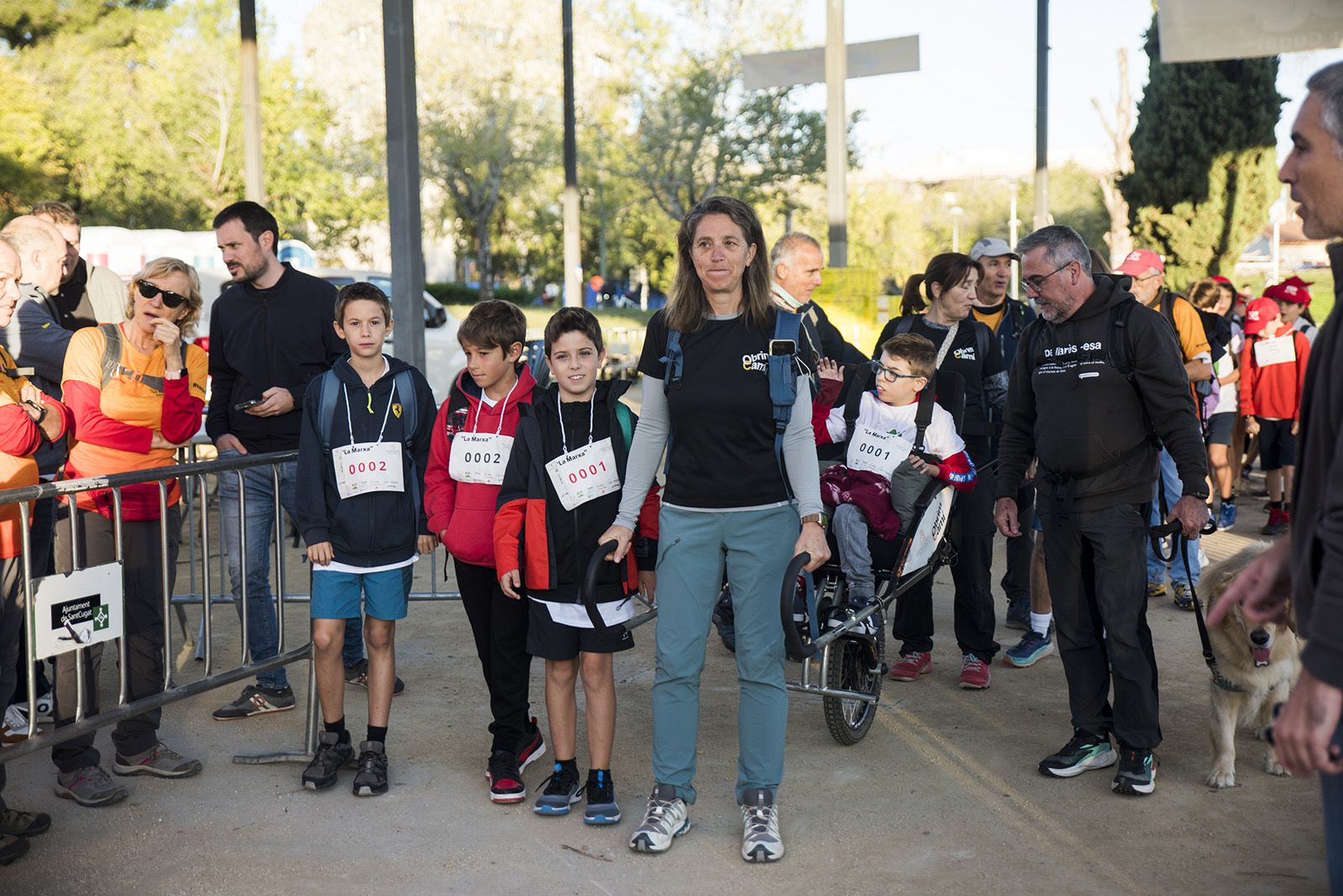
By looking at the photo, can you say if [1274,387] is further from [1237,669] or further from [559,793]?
[559,793]

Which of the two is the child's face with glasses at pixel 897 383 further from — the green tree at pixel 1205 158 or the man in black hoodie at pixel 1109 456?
the green tree at pixel 1205 158

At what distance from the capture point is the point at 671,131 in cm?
4194

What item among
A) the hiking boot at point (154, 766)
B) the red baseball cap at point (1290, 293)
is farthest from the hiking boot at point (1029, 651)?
the red baseball cap at point (1290, 293)

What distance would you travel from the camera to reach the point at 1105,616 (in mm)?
4832

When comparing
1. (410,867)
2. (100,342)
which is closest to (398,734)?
(410,867)

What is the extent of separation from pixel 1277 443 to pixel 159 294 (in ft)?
29.2

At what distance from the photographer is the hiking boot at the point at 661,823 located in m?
4.28

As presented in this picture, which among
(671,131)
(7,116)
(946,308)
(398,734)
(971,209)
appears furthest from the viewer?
(971,209)

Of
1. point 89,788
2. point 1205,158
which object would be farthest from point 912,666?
point 1205,158

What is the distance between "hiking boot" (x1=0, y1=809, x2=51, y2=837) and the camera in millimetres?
4375

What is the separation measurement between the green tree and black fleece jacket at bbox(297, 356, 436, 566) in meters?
17.2

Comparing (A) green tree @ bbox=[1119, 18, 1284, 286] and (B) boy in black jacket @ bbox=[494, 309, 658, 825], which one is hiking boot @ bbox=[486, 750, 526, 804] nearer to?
(B) boy in black jacket @ bbox=[494, 309, 658, 825]

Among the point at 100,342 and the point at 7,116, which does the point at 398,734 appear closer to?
the point at 100,342

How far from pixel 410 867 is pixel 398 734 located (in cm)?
142
